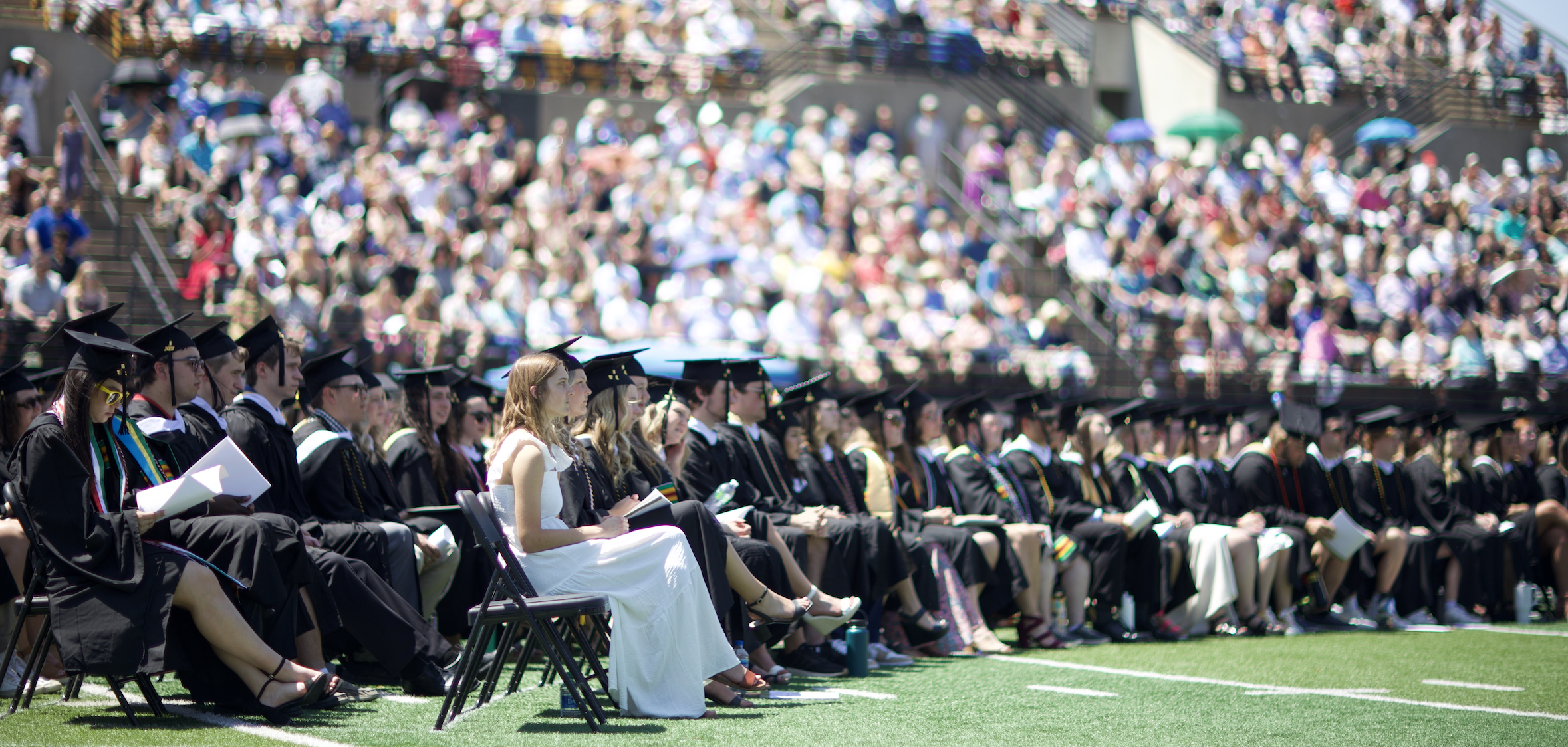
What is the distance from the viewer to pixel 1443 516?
12273 millimetres

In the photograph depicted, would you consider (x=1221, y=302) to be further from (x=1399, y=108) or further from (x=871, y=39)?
(x=1399, y=108)

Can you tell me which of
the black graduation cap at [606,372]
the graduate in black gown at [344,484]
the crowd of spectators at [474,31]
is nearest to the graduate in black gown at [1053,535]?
the black graduation cap at [606,372]

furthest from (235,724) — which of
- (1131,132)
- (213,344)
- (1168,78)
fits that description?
(1168,78)

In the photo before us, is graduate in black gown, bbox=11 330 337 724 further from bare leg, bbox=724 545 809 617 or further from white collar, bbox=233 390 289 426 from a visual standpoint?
bare leg, bbox=724 545 809 617

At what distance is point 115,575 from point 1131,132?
18963 mm

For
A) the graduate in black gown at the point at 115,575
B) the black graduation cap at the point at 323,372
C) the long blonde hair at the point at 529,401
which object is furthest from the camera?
the black graduation cap at the point at 323,372

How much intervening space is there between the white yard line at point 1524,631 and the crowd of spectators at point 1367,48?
15.2 meters

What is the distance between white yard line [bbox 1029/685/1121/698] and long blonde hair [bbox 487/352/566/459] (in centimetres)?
284

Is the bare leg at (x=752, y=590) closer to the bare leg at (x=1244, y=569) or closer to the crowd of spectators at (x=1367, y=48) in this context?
the bare leg at (x=1244, y=569)

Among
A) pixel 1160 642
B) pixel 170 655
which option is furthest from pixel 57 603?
pixel 1160 642

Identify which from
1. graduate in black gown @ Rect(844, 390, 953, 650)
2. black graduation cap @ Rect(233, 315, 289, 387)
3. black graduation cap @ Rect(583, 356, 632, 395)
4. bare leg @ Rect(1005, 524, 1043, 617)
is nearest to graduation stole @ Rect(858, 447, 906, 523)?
graduate in black gown @ Rect(844, 390, 953, 650)

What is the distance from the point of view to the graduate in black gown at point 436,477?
8.34 meters

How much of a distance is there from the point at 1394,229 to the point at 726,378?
15890mm

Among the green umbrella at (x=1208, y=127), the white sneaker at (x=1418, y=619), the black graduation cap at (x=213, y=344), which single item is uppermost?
the green umbrella at (x=1208, y=127)
